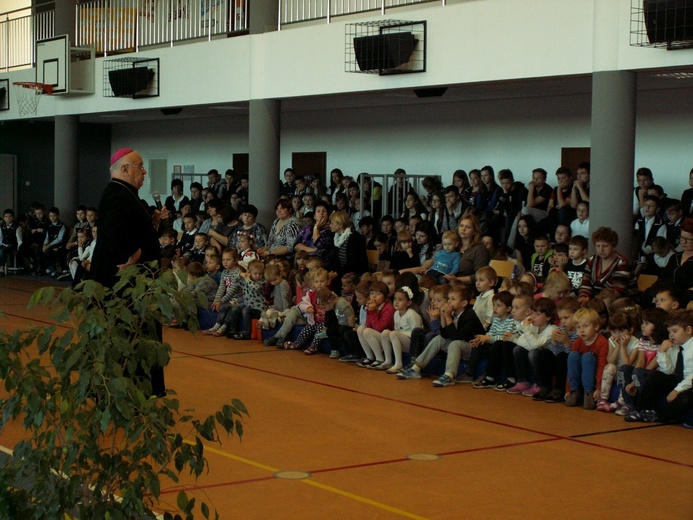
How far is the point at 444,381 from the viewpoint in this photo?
968 centimetres

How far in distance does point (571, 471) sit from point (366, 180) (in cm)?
1154

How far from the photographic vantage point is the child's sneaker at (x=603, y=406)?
8492mm

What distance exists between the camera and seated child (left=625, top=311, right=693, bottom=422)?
7918 millimetres

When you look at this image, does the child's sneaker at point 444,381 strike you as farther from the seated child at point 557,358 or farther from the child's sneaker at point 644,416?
the child's sneaker at point 644,416

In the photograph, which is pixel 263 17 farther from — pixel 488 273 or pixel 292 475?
pixel 292 475

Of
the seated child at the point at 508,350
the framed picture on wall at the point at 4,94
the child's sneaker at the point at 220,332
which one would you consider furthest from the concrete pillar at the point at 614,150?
the framed picture on wall at the point at 4,94

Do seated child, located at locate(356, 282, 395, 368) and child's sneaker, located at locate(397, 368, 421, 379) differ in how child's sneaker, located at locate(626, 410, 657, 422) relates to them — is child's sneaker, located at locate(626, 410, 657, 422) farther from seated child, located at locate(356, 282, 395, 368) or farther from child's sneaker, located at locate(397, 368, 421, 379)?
seated child, located at locate(356, 282, 395, 368)

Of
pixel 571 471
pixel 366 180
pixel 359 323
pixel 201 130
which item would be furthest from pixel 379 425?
pixel 201 130

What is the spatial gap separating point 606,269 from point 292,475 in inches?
206

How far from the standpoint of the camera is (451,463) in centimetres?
671

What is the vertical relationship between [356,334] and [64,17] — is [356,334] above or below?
below

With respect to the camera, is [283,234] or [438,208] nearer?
[283,234]

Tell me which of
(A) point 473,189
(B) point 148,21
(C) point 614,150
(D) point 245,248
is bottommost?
(D) point 245,248

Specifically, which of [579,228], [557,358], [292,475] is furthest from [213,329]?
[292,475]
